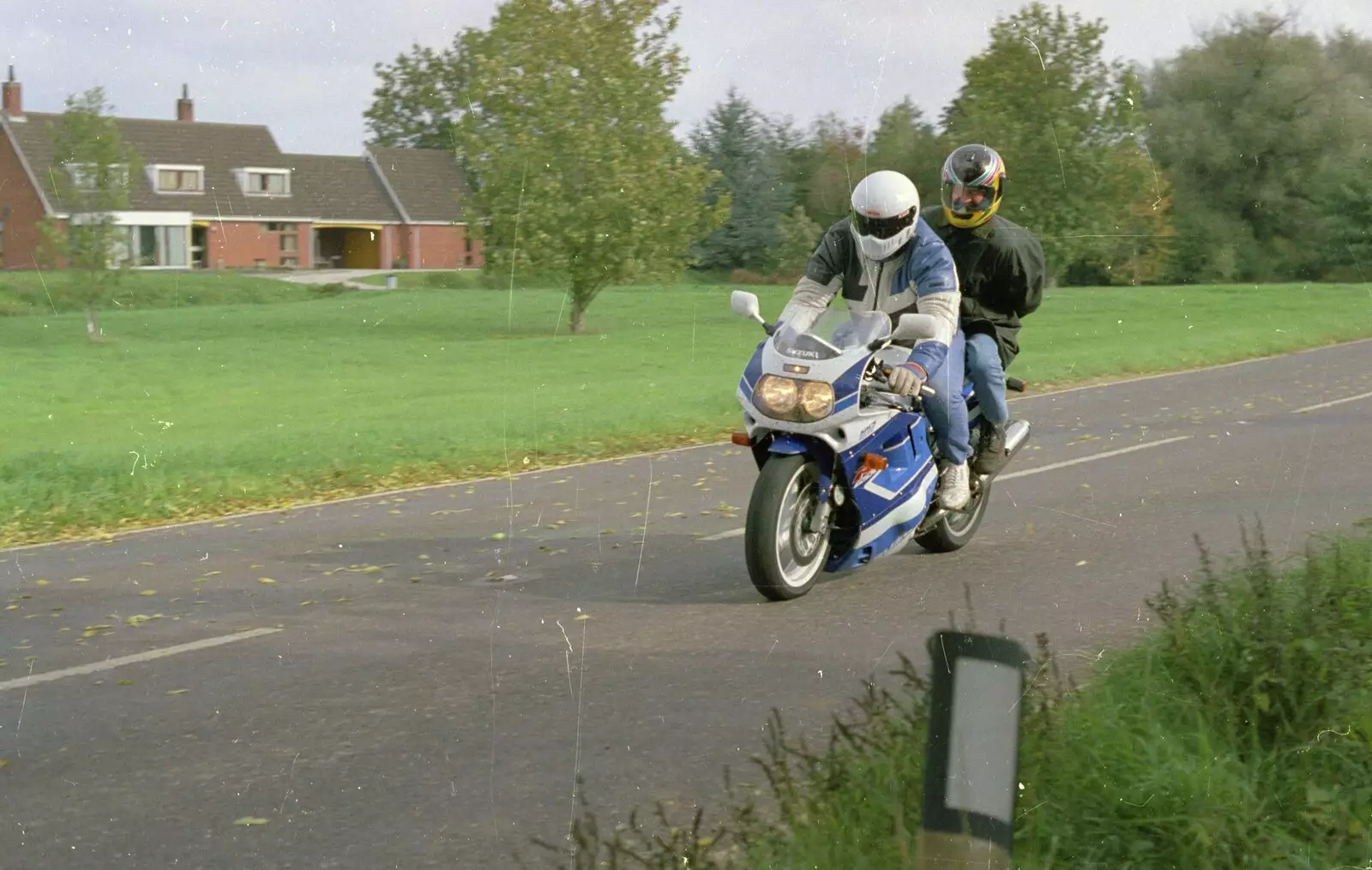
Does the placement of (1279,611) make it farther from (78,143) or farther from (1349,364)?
(78,143)

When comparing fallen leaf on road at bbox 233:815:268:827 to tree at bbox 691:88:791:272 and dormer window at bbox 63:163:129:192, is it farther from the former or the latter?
→ dormer window at bbox 63:163:129:192

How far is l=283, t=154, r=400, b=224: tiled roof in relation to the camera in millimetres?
39250

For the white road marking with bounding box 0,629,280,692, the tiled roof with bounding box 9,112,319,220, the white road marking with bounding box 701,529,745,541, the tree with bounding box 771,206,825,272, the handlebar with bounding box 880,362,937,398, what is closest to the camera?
the white road marking with bounding box 0,629,280,692

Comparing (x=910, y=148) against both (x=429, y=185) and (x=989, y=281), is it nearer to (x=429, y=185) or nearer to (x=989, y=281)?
(x=989, y=281)

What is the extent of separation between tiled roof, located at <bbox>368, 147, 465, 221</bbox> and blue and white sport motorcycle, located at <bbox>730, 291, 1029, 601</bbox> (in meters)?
15.9

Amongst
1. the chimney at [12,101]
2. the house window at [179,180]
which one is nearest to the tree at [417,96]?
the house window at [179,180]

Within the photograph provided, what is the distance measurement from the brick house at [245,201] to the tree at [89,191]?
26cm

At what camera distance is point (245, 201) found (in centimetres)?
5341

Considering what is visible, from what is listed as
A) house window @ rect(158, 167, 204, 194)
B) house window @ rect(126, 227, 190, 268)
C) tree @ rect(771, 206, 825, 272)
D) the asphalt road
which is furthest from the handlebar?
house window @ rect(158, 167, 204, 194)

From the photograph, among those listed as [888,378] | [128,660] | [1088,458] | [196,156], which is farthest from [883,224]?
[196,156]

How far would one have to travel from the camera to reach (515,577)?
855 centimetres

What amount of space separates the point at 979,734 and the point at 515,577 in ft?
19.5

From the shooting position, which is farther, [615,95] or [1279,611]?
[615,95]

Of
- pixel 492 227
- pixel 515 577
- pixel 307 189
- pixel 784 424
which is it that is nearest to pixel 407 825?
pixel 784 424
